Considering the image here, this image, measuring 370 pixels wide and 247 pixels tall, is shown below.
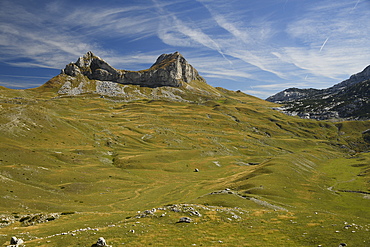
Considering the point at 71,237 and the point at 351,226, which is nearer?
the point at 71,237

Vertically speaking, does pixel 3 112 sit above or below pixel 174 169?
above

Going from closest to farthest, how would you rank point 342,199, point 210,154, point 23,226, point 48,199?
point 23,226, point 48,199, point 342,199, point 210,154

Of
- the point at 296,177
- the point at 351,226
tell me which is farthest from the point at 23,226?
the point at 296,177

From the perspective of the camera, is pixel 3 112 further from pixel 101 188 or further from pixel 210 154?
pixel 210 154

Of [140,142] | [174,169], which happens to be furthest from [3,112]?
[174,169]

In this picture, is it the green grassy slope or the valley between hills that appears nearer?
the valley between hills

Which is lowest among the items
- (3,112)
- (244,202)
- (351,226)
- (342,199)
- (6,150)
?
(342,199)

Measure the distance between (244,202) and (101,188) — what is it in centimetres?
5078

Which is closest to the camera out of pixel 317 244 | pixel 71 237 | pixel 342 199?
pixel 317 244

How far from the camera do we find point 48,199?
2500 inches

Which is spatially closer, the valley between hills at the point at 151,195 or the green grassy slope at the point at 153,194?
the valley between hills at the point at 151,195

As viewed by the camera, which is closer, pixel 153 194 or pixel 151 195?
pixel 151 195

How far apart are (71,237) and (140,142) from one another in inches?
5459

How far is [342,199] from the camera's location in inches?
3009
